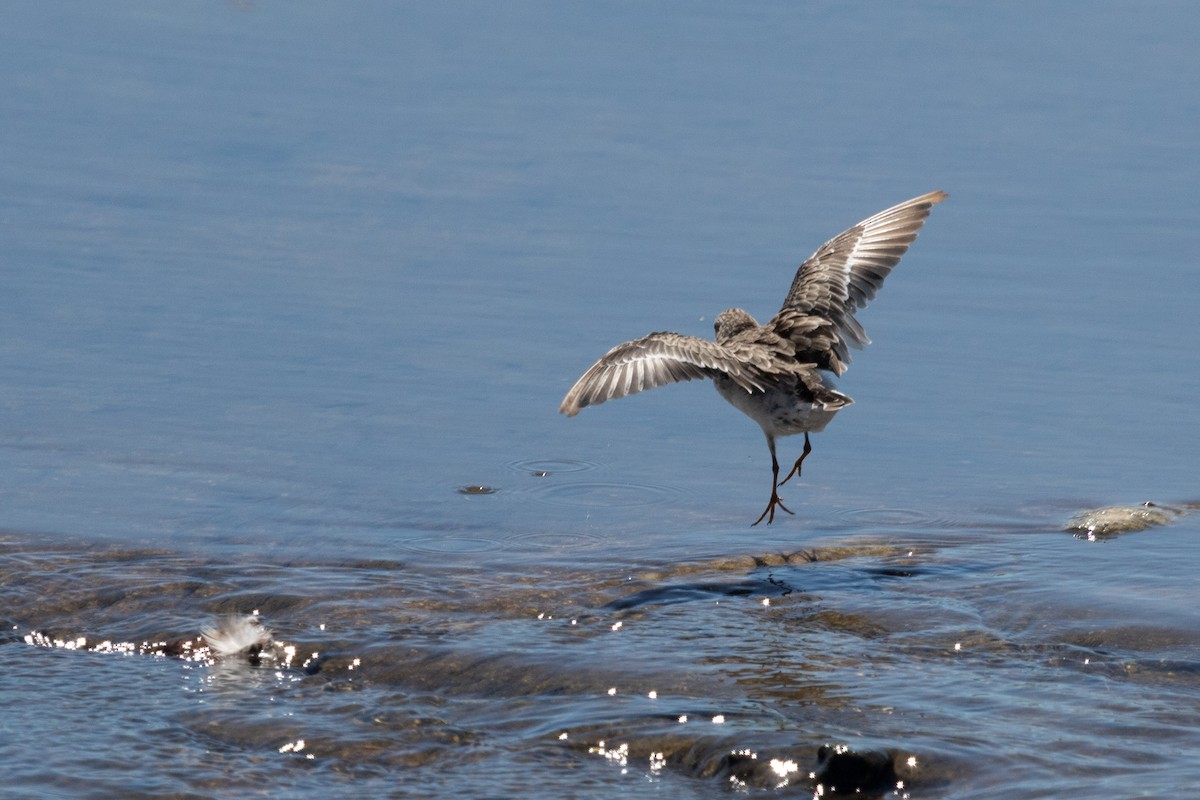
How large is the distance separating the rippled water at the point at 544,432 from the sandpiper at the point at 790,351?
736mm

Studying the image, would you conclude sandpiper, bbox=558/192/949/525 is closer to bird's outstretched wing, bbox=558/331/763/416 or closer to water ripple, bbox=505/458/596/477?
bird's outstretched wing, bbox=558/331/763/416

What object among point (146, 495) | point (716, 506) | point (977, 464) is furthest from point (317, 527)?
point (977, 464)

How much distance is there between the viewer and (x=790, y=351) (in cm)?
941

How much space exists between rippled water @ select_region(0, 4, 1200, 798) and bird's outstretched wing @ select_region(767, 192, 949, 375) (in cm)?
91

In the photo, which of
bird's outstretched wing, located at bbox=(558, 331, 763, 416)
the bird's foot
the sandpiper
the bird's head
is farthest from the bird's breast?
the bird's head

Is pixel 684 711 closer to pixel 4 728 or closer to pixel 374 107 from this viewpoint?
pixel 4 728

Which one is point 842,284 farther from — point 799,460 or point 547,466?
point 547,466

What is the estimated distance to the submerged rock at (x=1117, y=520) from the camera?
9169 mm

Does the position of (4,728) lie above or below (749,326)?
below

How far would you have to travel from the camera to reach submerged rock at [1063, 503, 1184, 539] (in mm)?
9169

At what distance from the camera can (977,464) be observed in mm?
10273

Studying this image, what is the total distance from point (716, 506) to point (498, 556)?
1.51 m

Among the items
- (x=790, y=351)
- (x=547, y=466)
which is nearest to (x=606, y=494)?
(x=547, y=466)

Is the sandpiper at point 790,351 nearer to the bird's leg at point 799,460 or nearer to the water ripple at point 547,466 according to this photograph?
the bird's leg at point 799,460
